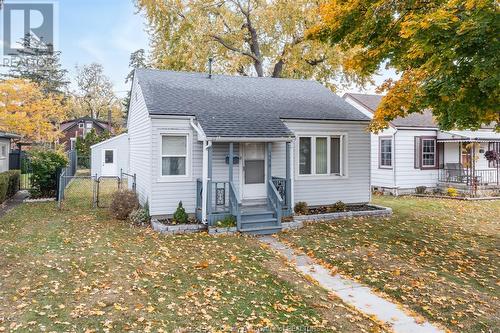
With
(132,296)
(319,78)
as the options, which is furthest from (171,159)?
(319,78)

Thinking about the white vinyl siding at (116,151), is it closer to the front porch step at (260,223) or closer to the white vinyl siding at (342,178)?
the white vinyl siding at (342,178)

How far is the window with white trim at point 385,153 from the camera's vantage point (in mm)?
18344

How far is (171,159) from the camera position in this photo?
10836 mm

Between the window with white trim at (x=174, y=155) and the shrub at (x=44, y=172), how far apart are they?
7.06m

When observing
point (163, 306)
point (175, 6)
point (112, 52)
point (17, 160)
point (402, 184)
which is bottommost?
point (163, 306)

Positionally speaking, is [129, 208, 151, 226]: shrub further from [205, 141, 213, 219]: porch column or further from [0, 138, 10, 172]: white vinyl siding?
[0, 138, 10, 172]: white vinyl siding

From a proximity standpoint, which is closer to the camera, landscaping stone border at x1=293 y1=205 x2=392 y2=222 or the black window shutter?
landscaping stone border at x1=293 y1=205 x2=392 y2=222

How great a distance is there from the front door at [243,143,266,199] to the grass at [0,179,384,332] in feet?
8.30

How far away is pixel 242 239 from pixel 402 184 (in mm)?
11843

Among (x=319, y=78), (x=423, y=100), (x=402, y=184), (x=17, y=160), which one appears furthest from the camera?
(x=319, y=78)

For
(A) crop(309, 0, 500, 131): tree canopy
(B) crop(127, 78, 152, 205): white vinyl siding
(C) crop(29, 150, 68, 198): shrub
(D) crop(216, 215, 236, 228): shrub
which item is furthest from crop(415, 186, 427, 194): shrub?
(C) crop(29, 150, 68, 198): shrub

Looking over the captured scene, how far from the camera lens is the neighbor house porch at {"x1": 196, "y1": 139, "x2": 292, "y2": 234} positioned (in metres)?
10.1

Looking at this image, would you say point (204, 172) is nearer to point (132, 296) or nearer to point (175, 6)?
point (132, 296)

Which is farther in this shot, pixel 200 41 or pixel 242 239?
pixel 200 41
